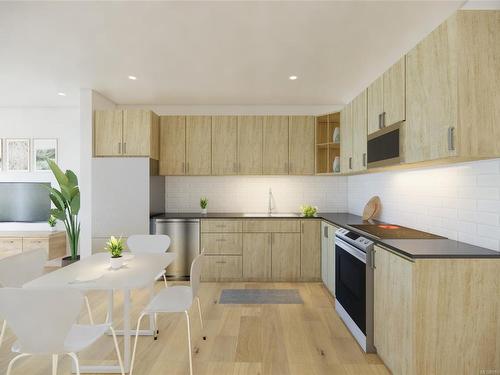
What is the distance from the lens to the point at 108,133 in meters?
4.49

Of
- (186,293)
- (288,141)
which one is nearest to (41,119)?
(288,141)

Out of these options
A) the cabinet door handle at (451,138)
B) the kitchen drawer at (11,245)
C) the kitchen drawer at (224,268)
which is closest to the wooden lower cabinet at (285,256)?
the kitchen drawer at (224,268)

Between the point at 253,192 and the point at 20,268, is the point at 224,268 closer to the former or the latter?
the point at 253,192

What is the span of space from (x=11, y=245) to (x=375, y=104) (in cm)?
576

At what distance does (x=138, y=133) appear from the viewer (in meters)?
4.46

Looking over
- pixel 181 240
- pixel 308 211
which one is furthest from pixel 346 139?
pixel 181 240

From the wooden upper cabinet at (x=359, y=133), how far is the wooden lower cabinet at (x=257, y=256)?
1.67 m

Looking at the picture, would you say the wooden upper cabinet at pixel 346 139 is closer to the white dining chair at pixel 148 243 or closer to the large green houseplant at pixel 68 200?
the white dining chair at pixel 148 243

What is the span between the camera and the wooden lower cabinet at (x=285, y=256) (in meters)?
4.51

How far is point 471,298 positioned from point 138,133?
419 centimetres

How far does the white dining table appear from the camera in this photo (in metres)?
1.98

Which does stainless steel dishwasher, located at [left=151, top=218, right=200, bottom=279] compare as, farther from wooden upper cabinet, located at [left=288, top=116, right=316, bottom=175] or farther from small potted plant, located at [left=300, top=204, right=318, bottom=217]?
wooden upper cabinet, located at [left=288, top=116, right=316, bottom=175]

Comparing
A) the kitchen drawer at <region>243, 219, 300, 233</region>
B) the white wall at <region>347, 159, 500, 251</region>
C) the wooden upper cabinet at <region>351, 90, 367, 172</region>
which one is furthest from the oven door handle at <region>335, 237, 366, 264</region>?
the kitchen drawer at <region>243, 219, 300, 233</region>

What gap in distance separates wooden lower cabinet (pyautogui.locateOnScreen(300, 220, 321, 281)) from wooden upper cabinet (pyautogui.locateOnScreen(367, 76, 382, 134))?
5.87 ft
